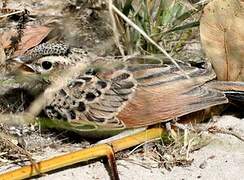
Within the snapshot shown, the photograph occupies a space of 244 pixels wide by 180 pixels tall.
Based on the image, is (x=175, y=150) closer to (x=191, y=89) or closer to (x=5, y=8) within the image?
(x=191, y=89)

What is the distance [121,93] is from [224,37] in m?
0.63

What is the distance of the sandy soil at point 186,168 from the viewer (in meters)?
3.34

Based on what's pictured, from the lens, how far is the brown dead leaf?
12.0 ft

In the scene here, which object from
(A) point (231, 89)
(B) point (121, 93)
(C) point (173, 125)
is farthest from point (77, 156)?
(A) point (231, 89)

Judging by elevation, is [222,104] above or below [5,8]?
below

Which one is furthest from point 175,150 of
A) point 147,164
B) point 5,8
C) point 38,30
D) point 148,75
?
point 5,8

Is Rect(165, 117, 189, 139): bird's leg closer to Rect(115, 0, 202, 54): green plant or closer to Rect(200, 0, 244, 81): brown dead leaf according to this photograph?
Rect(200, 0, 244, 81): brown dead leaf

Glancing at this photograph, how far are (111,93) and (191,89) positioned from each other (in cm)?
39

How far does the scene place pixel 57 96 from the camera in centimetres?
355

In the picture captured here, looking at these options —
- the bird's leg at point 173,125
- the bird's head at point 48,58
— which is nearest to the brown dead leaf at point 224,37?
the bird's leg at point 173,125

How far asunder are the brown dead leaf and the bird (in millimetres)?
102

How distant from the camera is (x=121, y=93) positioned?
3.48 m

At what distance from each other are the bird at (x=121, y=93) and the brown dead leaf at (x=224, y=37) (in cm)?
10

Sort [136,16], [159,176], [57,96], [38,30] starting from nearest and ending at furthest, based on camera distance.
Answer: [159,176]
[57,96]
[136,16]
[38,30]
